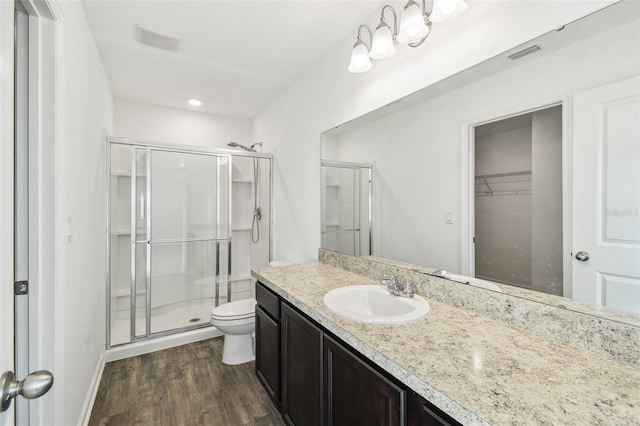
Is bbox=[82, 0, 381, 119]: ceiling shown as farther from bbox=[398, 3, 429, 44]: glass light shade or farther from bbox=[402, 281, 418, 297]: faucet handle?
bbox=[402, 281, 418, 297]: faucet handle

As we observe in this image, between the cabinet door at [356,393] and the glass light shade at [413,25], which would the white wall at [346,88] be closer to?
the glass light shade at [413,25]

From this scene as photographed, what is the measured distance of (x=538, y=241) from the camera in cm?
108

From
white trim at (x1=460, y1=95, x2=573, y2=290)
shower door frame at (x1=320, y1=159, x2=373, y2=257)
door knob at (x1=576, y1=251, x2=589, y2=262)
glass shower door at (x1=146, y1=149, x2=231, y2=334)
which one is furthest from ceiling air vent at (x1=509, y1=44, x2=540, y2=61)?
glass shower door at (x1=146, y1=149, x2=231, y2=334)

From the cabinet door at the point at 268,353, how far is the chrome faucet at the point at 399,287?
70 cm

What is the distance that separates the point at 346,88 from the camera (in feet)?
6.89

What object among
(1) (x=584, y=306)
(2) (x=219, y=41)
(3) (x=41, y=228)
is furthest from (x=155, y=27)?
(1) (x=584, y=306)

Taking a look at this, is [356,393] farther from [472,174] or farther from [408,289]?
[472,174]

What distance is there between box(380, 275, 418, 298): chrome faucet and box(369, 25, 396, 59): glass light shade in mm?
1197

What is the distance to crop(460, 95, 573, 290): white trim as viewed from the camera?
100cm

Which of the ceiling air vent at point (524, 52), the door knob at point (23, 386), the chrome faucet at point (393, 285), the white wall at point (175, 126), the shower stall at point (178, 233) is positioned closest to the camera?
the door knob at point (23, 386)

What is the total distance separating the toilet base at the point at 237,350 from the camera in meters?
2.40

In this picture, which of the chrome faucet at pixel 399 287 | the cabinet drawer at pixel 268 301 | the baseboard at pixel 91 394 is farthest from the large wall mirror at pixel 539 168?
the baseboard at pixel 91 394

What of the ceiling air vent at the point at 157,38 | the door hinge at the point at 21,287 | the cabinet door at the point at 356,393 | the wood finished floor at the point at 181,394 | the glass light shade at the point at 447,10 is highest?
the ceiling air vent at the point at 157,38

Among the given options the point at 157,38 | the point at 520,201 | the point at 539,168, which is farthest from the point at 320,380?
the point at 157,38
